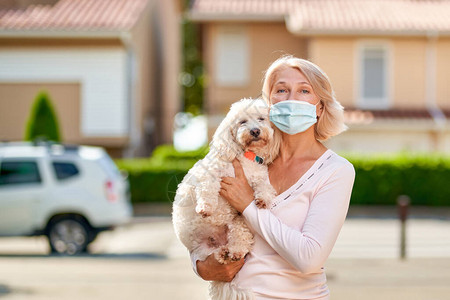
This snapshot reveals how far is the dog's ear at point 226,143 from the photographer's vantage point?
3.22m

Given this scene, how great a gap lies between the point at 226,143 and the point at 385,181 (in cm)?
1807

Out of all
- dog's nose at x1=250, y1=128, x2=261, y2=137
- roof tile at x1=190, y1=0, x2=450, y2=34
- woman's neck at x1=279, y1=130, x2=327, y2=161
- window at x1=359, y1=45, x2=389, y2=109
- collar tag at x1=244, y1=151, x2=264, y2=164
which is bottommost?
window at x1=359, y1=45, x2=389, y2=109

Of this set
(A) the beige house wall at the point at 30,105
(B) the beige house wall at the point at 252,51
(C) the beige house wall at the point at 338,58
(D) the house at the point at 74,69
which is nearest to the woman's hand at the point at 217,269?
(D) the house at the point at 74,69

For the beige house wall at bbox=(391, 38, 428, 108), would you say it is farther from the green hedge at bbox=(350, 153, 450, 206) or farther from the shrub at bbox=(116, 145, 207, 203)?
the shrub at bbox=(116, 145, 207, 203)

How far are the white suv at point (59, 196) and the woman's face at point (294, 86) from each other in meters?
9.67

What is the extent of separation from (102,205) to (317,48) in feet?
44.3

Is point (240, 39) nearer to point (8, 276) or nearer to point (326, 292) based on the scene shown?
point (8, 276)

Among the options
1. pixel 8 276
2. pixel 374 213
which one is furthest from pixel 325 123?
pixel 374 213

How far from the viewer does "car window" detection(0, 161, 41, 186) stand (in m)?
12.5

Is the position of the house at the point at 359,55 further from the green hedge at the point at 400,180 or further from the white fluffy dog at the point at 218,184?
the white fluffy dog at the point at 218,184

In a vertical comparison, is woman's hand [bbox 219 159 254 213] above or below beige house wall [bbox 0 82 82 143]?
above

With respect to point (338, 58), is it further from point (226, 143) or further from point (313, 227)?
point (313, 227)

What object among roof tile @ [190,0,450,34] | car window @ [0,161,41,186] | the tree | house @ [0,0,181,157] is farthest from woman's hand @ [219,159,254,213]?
roof tile @ [190,0,450,34]

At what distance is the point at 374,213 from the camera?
66.9ft
